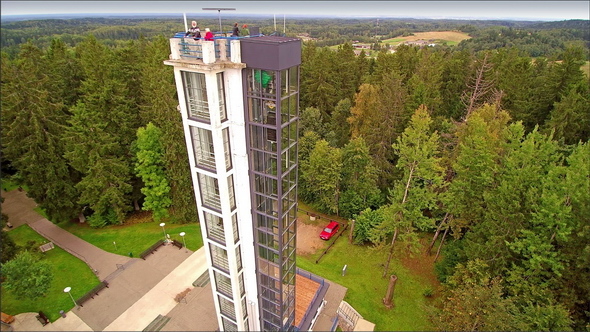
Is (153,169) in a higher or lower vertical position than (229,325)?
higher

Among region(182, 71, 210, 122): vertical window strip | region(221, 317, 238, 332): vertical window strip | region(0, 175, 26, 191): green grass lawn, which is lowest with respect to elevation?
region(0, 175, 26, 191): green grass lawn

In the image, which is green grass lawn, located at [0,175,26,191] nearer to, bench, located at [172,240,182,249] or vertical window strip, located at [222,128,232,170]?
bench, located at [172,240,182,249]

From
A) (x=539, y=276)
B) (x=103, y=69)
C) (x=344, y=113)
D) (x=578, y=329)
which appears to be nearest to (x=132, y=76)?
(x=103, y=69)

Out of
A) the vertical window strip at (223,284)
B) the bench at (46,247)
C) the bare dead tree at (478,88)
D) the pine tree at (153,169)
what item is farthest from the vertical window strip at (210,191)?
the bare dead tree at (478,88)

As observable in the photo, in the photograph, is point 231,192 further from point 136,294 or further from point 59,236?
point 59,236

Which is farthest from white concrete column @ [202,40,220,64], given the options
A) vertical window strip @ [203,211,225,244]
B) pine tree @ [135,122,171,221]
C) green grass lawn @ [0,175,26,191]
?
green grass lawn @ [0,175,26,191]

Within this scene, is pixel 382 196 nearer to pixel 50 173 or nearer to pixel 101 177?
pixel 101 177

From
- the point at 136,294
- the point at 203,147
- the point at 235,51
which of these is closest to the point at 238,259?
the point at 203,147
